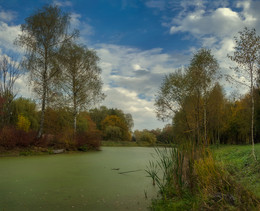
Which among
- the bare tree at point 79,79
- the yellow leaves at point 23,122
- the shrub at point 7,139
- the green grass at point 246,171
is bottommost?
the green grass at point 246,171

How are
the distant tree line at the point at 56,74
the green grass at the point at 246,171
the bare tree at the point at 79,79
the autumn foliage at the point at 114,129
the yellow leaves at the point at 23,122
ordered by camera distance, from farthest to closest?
1. the autumn foliage at the point at 114,129
2. the yellow leaves at the point at 23,122
3. the bare tree at the point at 79,79
4. the distant tree line at the point at 56,74
5. the green grass at the point at 246,171

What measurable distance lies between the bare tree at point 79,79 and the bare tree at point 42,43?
1309mm

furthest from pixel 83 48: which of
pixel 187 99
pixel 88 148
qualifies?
pixel 187 99

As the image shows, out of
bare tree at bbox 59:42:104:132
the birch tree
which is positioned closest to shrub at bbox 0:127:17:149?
bare tree at bbox 59:42:104:132

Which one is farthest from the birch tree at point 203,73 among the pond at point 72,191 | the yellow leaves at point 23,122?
the yellow leaves at point 23,122

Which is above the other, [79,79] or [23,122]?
[79,79]

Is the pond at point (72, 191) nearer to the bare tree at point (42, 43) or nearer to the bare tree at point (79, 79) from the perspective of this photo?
the bare tree at point (42, 43)

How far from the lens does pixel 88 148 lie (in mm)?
13016

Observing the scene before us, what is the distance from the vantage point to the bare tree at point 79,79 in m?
14.2

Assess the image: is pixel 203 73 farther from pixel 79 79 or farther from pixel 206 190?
pixel 206 190

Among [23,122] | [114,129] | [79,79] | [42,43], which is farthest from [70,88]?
[114,129]

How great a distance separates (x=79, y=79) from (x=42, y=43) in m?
3.27

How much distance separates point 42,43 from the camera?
12.3 metres

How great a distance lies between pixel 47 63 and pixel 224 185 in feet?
38.0
